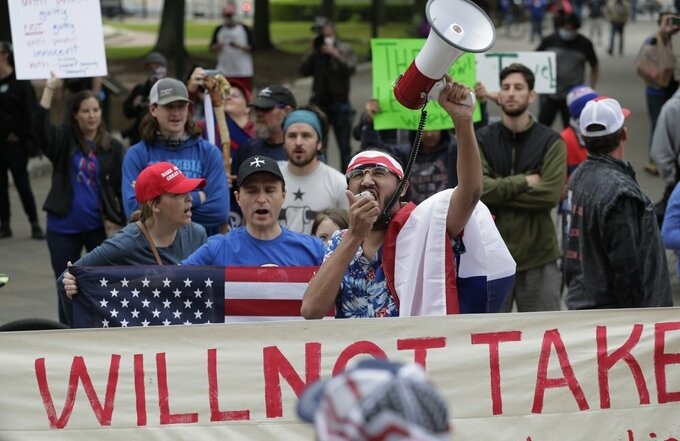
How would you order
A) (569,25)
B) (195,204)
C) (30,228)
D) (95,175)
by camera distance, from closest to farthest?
1. (195,204)
2. (95,175)
3. (30,228)
4. (569,25)

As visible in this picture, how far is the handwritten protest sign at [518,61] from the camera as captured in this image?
10.9 m

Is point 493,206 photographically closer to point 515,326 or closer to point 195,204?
point 195,204

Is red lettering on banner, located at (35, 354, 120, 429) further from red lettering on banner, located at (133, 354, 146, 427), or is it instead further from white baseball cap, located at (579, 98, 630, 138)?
white baseball cap, located at (579, 98, 630, 138)

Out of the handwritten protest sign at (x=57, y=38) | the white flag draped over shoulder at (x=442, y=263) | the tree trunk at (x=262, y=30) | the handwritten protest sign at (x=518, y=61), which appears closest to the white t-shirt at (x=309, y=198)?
the handwritten protest sign at (x=57, y=38)

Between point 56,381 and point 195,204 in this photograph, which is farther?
point 195,204

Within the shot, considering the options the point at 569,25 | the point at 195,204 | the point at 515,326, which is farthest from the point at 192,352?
the point at 569,25

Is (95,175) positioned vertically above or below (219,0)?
below

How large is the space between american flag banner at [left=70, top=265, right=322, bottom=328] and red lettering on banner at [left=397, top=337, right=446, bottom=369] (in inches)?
30.0

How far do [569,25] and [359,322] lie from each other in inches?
414

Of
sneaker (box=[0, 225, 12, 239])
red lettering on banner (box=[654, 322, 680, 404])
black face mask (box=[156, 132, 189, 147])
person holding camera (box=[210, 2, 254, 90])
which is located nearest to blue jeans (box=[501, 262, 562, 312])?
black face mask (box=[156, 132, 189, 147])

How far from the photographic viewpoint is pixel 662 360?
17.7 ft

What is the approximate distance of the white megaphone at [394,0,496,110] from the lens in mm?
4676

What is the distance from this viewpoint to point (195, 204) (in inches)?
306

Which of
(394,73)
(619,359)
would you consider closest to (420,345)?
(619,359)
